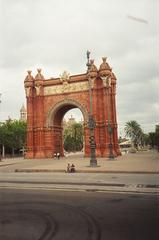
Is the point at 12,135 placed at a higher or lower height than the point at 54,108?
lower

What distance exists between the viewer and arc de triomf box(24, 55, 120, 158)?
177ft

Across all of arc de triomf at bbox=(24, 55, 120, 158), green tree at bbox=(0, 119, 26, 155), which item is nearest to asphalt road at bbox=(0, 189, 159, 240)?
arc de triomf at bbox=(24, 55, 120, 158)

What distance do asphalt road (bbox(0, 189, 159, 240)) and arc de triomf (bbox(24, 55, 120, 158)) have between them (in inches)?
1572

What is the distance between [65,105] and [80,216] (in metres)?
48.0

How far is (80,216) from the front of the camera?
9945 millimetres

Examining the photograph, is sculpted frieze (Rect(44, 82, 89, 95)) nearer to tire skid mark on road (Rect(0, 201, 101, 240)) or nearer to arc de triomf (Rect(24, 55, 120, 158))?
arc de triomf (Rect(24, 55, 120, 158))

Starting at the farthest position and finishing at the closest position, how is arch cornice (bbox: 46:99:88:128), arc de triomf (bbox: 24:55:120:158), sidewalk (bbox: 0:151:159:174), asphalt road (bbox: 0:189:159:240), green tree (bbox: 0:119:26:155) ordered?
1. green tree (bbox: 0:119:26:155)
2. arch cornice (bbox: 46:99:88:128)
3. arc de triomf (bbox: 24:55:120:158)
4. sidewalk (bbox: 0:151:159:174)
5. asphalt road (bbox: 0:189:159:240)

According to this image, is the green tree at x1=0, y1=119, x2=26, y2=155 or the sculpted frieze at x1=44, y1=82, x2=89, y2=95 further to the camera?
the green tree at x1=0, y1=119, x2=26, y2=155

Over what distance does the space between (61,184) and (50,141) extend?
3925 centimetres

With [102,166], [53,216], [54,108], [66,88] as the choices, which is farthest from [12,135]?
[53,216]

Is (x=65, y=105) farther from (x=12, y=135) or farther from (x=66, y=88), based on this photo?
(x=12, y=135)

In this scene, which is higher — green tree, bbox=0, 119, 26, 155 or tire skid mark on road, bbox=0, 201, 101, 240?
green tree, bbox=0, 119, 26, 155

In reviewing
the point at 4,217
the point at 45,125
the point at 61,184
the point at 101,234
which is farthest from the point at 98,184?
the point at 45,125

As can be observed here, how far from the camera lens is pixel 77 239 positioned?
766cm
